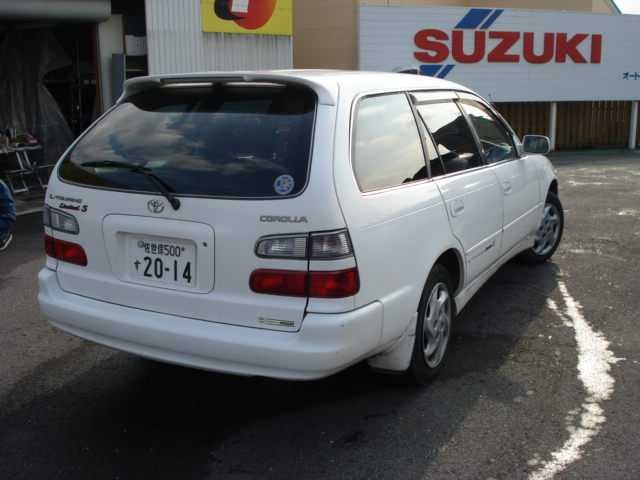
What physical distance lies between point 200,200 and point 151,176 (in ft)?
1.07

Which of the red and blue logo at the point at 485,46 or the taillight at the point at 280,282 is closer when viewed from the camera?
the taillight at the point at 280,282

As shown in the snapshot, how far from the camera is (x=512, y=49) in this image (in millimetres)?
19406

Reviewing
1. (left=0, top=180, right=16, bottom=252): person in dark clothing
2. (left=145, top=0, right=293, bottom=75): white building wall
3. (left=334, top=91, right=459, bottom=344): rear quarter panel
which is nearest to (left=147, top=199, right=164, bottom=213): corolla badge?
(left=334, top=91, right=459, bottom=344): rear quarter panel

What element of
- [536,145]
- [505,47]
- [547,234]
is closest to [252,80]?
[536,145]

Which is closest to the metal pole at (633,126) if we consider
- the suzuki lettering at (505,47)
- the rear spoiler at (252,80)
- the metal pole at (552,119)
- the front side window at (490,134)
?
the suzuki lettering at (505,47)

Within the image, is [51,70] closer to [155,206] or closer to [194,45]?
[194,45]

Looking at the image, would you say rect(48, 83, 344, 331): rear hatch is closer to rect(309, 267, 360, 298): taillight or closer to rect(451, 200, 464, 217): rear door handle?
A: rect(309, 267, 360, 298): taillight

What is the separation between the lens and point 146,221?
136 inches

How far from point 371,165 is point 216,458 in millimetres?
1602

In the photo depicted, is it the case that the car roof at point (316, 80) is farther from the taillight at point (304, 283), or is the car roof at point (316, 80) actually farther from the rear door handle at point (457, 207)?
the taillight at point (304, 283)

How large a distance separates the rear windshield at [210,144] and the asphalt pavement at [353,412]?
1242 mm

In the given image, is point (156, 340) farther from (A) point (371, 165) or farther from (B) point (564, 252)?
(B) point (564, 252)

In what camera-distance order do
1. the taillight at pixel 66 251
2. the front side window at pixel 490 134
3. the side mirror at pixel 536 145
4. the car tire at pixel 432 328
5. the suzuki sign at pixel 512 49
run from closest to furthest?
the taillight at pixel 66 251
the car tire at pixel 432 328
the front side window at pixel 490 134
the side mirror at pixel 536 145
the suzuki sign at pixel 512 49

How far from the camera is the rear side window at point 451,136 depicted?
4.43m
